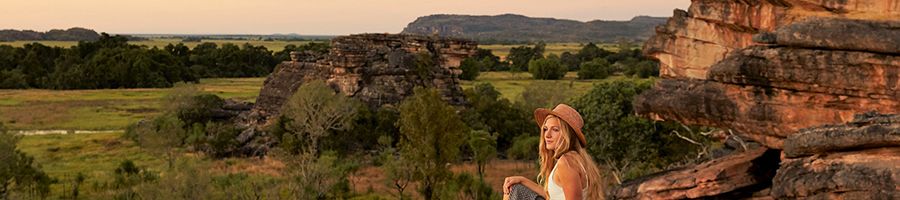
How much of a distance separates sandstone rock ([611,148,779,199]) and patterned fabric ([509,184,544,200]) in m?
11.9

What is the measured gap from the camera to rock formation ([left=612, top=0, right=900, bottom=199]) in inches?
531

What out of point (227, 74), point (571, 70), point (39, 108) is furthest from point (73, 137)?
point (571, 70)

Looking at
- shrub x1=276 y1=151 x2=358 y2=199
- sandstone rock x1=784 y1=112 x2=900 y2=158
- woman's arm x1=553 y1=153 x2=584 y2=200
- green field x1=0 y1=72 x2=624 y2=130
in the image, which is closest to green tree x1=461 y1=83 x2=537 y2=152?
shrub x1=276 y1=151 x2=358 y2=199

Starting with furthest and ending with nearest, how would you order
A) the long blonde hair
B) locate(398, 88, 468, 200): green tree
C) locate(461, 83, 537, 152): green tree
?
locate(461, 83, 537, 152): green tree
locate(398, 88, 468, 200): green tree
the long blonde hair

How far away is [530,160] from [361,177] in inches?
426

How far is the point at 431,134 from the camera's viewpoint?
29.2 metres

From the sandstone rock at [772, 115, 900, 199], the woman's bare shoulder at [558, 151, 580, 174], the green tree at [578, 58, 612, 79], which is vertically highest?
the woman's bare shoulder at [558, 151, 580, 174]

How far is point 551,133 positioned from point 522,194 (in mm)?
574

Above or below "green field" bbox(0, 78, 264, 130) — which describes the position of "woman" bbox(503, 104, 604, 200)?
above

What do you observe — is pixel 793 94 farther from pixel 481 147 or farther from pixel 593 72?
pixel 593 72

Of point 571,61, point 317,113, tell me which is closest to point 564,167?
point 317,113

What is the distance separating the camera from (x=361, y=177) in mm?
43750

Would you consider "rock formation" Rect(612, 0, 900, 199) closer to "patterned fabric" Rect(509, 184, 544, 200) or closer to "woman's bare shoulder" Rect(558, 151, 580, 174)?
"woman's bare shoulder" Rect(558, 151, 580, 174)

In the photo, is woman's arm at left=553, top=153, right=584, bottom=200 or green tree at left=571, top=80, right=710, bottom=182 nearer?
woman's arm at left=553, top=153, right=584, bottom=200
